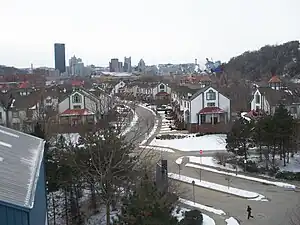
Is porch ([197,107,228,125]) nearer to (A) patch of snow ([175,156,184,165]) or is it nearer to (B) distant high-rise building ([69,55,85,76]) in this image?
(A) patch of snow ([175,156,184,165])

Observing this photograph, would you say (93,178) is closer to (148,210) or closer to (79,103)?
(148,210)

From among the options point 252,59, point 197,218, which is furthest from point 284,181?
point 252,59

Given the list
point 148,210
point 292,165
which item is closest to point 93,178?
point 148,210

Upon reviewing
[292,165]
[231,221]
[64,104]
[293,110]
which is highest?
[64,104]

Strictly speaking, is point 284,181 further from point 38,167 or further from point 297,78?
point 297,78

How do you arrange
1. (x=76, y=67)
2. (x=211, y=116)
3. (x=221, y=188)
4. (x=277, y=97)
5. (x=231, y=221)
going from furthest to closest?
(x=76, y=67)
(x=211, y=116)
(x=277, y=97)
(x=221, y=188)
(x=231, y=221)

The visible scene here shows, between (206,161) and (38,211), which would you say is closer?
(38,211)

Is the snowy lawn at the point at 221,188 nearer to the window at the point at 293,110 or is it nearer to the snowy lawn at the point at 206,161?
the snowy lawn at the point at 206,161
